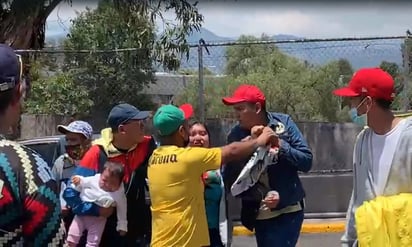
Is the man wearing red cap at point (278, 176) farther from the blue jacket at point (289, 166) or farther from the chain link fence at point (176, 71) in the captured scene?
the chain link fence at point (176, 71)

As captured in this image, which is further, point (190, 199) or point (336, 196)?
point (336, 196)

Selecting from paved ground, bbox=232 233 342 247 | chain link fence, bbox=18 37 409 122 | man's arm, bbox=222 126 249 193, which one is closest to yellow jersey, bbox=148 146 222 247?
man's arm, bbox=222 126 249 193

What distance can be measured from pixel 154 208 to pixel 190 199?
291 millimetres

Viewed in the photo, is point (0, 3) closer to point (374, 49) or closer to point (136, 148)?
point (374, 49)

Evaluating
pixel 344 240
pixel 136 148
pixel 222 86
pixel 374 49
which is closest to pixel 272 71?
pixel 222 86

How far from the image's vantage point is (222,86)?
12.9 meters

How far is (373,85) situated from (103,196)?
2.17 metres

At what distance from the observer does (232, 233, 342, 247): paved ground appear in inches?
386

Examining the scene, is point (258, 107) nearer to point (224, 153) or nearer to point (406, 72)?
point (224, 153)

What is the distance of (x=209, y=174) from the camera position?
5.87 m

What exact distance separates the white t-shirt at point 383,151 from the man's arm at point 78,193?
2.16 metres

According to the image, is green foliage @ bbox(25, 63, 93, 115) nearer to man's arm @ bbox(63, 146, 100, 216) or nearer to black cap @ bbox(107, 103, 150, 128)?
man's arm @ bbox(63, 146, 100, 216)

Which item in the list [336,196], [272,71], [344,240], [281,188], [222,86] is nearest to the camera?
[344,240]

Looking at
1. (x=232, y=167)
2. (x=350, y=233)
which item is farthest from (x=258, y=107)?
(x=350, y=233)
